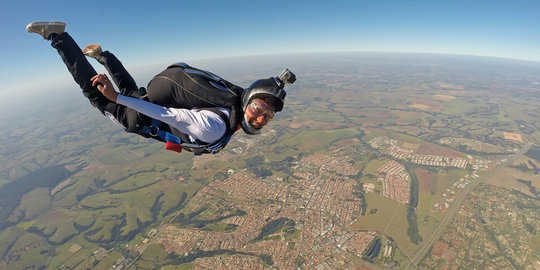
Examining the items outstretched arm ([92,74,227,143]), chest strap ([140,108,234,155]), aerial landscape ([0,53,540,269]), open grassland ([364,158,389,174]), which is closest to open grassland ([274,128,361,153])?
aerial landscape ([0,53,540,269])

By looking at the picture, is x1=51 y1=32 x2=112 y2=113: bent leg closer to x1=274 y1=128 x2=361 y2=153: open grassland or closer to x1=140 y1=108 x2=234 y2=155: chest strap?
x1=140 y1=108 x2=234 y2=155: chest strap

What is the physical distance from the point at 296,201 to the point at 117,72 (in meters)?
26.6

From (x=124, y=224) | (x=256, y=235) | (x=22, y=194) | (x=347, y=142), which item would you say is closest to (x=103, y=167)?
(x=22, y=194)

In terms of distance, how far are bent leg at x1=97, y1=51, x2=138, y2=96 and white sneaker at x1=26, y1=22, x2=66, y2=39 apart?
1.80ft

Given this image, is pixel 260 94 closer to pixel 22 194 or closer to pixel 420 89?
pixel 22 194

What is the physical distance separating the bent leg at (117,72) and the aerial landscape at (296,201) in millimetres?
19744

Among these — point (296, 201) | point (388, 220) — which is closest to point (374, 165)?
point (388, 220)

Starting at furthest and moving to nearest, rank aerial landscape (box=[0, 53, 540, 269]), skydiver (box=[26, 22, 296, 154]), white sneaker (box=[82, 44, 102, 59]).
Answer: aerial landscape (box=[0, 53, 540, 269]) < white sneaker (box=[82, 44, 102, 59]) < skydiver (box=[26, 22, 296, 154])

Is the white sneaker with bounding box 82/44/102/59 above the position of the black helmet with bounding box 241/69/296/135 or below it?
above

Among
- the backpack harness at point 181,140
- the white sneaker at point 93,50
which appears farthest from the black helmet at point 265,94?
the white sneaker at point 93,50

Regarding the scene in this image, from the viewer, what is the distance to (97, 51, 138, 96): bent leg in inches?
119

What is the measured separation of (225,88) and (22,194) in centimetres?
6256

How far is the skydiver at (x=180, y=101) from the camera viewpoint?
7.87 feet

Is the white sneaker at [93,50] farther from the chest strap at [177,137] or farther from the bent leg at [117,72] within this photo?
the chest strap at [177,137]
